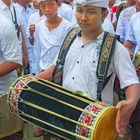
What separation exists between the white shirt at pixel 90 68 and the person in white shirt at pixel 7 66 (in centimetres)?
60

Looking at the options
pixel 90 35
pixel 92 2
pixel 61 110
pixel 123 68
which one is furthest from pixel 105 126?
pixel 92 2

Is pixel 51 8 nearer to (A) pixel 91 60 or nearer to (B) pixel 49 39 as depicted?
(B) pixel 49 39

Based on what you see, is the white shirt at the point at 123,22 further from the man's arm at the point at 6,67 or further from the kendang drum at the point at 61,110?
the kendang drum at the point at 61,110

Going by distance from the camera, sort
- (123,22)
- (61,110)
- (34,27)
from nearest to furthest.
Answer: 1. (61,110)
2. (34,27)
3. (123,22)

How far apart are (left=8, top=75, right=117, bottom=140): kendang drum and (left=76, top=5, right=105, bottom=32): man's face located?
0.45 meters

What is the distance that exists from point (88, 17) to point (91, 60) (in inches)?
11.5

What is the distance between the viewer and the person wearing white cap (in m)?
2.54

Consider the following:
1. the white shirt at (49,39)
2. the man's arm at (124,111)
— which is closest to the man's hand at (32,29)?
the white shirt at (49,39)

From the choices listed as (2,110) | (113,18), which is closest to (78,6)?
(2,110)

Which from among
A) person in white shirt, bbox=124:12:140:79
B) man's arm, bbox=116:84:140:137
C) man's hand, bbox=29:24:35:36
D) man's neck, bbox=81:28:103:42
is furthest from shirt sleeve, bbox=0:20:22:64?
man's hand, bbox=29:24:35:36

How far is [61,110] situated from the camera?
2.46 m

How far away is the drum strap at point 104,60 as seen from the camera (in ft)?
8.32

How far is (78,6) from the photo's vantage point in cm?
263

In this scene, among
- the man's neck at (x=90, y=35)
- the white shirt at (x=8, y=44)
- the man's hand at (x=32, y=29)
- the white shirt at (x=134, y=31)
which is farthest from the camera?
the man's hand at (x=32, y=29)
